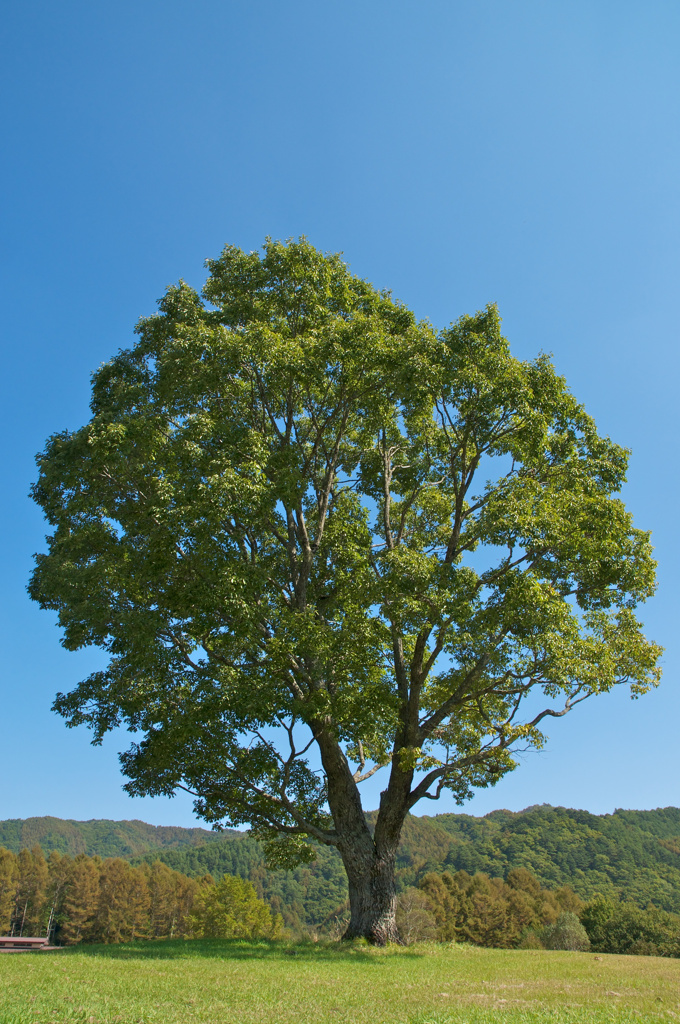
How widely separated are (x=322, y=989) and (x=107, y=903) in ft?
229

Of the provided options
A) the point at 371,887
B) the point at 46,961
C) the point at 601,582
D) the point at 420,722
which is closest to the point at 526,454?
the point at 601,582

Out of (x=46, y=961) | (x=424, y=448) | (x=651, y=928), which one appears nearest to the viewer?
(x=46, y=961)

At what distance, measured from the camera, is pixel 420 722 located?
14047 millimetres

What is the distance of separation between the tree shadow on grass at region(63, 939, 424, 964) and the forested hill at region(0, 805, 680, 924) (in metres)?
34.7

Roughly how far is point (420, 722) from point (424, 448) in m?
7.13

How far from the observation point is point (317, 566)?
14984 mm


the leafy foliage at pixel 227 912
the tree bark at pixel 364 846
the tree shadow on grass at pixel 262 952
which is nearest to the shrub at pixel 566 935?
the leafy foliage at pixel 227 912

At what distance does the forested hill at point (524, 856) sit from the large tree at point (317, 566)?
36.7m

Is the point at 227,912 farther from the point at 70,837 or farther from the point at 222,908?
the point at 70,837

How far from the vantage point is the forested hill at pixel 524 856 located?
2751 inches

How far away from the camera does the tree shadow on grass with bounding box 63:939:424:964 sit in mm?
11062

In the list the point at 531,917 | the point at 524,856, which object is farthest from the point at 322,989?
the point at 524,856

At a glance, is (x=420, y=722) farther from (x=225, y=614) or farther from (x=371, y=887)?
(x=225, y=614)

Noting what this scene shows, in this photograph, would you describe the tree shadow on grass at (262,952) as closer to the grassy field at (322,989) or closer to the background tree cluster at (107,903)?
the grassy field at (322,989)
